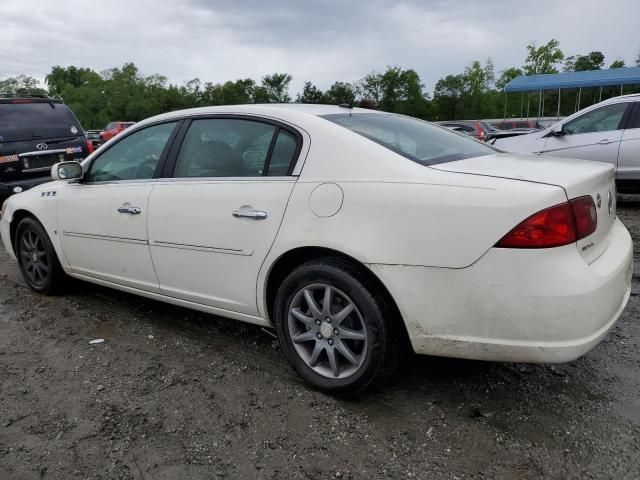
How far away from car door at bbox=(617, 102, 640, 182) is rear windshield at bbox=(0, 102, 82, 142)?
846 cm

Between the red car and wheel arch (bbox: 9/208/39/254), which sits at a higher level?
wheel arch (bbox: 9/208/39/254)

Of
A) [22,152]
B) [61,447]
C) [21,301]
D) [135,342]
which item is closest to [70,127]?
[22,152]

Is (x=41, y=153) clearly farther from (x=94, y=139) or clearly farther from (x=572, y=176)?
(x=94, y=139)

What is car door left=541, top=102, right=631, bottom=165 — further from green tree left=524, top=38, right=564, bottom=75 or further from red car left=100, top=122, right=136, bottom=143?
green tree left=524, top=38, right=564, bottom=75

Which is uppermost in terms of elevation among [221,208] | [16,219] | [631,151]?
[221,208]

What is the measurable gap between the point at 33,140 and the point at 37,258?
4.37 metres

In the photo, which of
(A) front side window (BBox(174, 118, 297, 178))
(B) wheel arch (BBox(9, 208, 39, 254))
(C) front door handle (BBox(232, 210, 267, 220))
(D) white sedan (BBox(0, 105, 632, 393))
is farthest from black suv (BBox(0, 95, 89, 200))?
(C) front door handle (BBox(232, 210, 267, 220))

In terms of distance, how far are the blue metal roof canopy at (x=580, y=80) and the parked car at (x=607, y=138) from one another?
20.0 metres

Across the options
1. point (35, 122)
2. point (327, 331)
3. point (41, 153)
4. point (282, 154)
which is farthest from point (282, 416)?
point (35, 122)

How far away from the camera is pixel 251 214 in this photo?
9.66ft

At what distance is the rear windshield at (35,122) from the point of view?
8078mm

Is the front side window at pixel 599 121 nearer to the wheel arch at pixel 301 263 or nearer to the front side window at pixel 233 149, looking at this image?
the front side window at pixel 233 149

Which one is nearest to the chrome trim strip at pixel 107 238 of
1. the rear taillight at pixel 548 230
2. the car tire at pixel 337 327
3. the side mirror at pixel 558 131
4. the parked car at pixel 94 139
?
the car tire at pixel 337 327

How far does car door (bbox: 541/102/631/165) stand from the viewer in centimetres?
810
